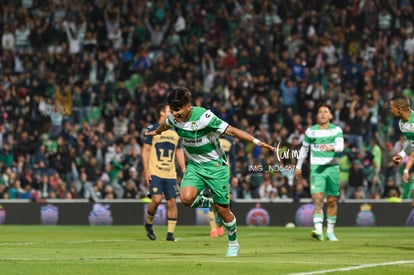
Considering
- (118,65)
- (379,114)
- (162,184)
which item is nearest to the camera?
(162,184)

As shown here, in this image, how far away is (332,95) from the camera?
3409cm

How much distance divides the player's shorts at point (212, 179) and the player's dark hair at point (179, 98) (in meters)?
1.10

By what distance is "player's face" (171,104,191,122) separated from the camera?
50.0 feet

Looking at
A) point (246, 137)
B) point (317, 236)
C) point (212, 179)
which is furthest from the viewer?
point (317, 236)

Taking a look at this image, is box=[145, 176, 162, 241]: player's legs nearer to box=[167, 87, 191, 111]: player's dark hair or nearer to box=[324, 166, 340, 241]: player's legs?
box=[324, 166, 340, 241]: player's legs

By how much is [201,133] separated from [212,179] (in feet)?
2.40

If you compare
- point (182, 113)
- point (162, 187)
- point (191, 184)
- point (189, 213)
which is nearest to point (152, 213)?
point (162, 187)

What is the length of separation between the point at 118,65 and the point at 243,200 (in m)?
9.74

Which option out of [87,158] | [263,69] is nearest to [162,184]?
[87,158]

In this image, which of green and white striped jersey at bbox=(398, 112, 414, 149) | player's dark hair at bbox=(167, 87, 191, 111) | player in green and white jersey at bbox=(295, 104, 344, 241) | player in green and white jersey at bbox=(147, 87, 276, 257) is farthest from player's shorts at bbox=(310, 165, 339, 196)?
player's dark hair at bbox=(167, 87, 191, 111)

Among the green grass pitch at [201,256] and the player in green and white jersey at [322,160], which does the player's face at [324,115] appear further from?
the green grass pitch at [201,256]

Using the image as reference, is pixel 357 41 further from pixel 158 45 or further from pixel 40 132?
pixel 40 132

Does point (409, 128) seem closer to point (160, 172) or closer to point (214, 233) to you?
point (160, 172)

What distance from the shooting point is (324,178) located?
838 inches
